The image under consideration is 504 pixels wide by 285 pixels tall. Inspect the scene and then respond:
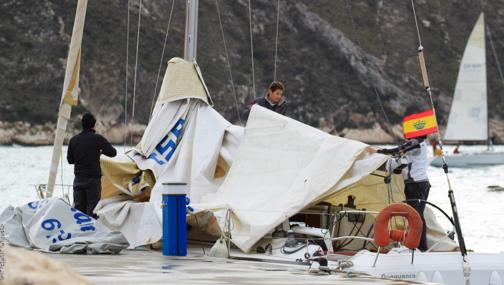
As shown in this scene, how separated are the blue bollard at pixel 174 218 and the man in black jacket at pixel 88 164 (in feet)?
4.46

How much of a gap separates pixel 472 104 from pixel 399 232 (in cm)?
4419

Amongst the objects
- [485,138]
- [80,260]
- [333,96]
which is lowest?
[80,260]

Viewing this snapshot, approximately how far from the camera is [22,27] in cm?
9456

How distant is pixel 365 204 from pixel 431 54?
4137 inches

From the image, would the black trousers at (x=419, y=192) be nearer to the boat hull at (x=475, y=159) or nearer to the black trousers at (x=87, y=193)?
the black trousers at (x=87, y=193)

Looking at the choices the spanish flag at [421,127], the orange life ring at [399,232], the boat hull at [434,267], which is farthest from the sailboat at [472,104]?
the orange life ring at [399,232]

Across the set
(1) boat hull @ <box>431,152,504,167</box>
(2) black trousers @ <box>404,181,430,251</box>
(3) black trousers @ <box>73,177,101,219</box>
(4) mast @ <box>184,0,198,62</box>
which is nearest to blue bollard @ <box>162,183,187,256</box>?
(3) black trousers @ <box>73,177,101,219</box>

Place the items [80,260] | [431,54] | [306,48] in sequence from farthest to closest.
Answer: [431,54]
[306,48]
[80,260]

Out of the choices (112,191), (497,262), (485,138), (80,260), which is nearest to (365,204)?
(497,262)

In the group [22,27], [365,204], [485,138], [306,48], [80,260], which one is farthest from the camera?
[306,48]

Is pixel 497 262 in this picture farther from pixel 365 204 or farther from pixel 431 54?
pixel 431 54

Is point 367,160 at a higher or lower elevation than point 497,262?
higher

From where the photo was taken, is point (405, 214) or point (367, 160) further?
point (367, 160)

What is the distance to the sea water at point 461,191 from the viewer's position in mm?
24648
